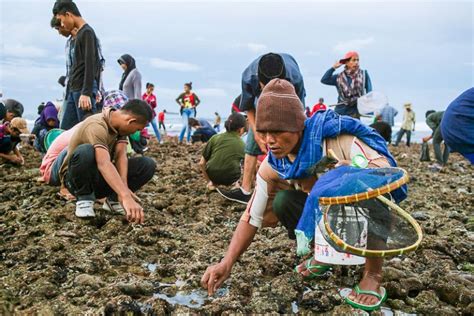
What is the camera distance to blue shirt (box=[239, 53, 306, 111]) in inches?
148

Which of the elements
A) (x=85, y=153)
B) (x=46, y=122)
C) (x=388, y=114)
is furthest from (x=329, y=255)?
(x=388, y=114)

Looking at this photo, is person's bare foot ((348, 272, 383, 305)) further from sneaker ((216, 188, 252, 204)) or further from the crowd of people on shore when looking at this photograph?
sneaker ((216, 188, 252, 204))

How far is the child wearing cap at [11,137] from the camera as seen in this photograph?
6104 millimetres

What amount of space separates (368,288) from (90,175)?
2.22m

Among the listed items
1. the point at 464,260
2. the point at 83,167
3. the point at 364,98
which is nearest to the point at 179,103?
the point at 364,98

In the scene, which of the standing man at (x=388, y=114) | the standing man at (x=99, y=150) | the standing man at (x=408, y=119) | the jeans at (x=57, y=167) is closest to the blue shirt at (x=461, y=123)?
the standing man at (x=99, y=150)

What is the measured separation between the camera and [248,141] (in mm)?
4543

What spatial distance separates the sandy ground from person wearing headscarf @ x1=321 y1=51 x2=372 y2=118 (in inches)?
75.0

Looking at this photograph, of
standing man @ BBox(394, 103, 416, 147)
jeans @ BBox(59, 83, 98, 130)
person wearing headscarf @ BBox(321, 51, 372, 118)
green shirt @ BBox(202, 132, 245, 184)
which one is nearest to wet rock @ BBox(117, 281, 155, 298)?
jeans @ BBox(59, 83, 98, 130)

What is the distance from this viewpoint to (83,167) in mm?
3455

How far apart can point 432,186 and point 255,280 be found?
4.90 meters

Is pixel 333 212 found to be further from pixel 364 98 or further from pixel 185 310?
pixel 364 98

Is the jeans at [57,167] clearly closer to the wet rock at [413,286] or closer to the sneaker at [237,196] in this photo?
the sneaker at [237,196]

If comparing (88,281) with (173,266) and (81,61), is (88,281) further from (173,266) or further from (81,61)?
(81,61)
